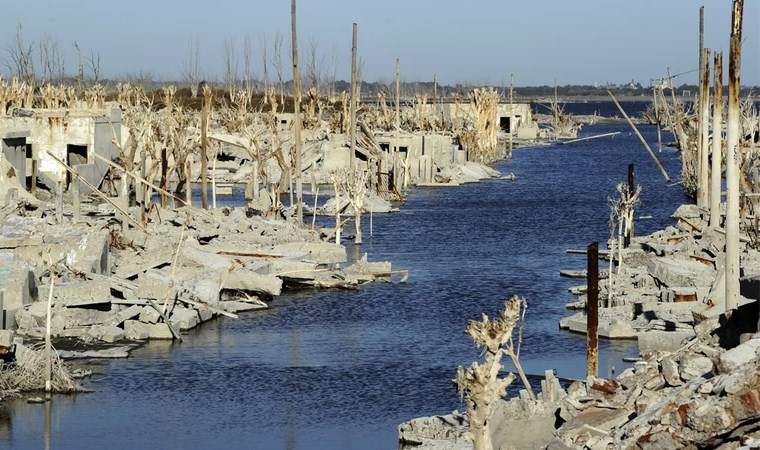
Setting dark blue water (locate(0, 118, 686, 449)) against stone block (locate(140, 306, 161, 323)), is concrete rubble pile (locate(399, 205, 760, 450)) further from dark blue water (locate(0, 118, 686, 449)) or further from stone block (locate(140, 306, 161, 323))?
stone block (locate(140, 306, 161, 323))

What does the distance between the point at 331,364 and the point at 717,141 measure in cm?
927

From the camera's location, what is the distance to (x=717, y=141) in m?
24.8

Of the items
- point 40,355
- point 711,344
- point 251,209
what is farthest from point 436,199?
point 711,344

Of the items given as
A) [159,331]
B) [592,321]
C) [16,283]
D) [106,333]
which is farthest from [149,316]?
[592,321]

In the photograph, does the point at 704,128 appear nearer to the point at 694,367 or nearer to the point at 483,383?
the point at 694,367

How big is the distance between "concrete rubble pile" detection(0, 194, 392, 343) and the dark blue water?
54 centimetres

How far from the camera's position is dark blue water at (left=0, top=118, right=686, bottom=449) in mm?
15805

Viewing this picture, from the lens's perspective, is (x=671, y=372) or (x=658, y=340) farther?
(x=658, y=340)

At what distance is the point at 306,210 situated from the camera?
39844 mm

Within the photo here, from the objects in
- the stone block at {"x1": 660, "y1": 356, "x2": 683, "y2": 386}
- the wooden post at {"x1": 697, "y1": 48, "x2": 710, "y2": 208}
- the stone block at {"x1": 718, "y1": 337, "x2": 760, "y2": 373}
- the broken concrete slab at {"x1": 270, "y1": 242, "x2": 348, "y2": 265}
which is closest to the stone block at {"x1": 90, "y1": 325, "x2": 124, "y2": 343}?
the broken concrete slab at {"x1": 270, "y1": 242, "x2": 348, "y2": 265}

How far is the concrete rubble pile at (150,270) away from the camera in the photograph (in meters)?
20.9

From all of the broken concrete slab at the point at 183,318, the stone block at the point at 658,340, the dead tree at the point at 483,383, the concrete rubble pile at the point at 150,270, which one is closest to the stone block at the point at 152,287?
the concrete rubble pile at the point at 150,270

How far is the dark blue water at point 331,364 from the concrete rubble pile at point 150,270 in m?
0.54

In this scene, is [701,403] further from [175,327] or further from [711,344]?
[175,327]
